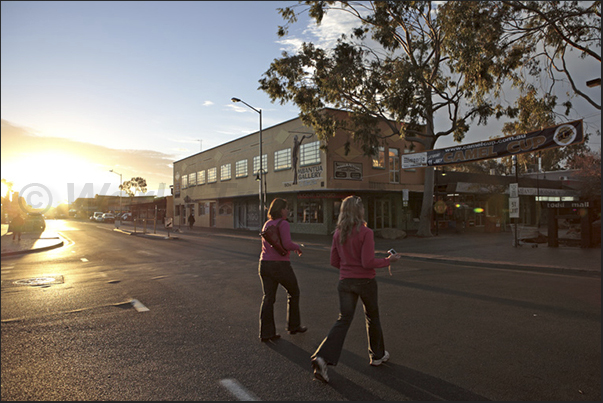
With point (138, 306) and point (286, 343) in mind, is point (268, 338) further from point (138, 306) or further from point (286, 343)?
point (138, 306)

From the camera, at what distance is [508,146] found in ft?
47.0

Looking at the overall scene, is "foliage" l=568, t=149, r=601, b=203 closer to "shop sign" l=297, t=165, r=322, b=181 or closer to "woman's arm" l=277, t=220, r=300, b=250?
"shop sign" l=297, t=165, r=322, b=181

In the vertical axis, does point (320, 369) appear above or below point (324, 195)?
below

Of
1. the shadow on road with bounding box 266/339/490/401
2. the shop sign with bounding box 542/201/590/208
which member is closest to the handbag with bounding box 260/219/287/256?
the shadow on road with bounding box 266/339/490/401

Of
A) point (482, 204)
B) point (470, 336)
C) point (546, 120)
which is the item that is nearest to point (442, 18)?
point (546, 120)

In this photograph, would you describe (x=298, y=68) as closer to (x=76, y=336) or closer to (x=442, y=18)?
(x=442, y=18)

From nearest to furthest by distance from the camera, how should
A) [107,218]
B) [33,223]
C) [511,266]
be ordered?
[511,266], [33,223], [107,218]

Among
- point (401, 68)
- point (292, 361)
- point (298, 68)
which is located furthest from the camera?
point (298, 68)

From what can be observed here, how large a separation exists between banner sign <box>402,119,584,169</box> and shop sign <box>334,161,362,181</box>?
32.3 feet

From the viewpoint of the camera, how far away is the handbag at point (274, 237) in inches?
201

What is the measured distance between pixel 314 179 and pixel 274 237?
76.3ft

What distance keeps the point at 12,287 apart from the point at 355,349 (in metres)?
8.03

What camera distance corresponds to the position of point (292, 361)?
4340 mm

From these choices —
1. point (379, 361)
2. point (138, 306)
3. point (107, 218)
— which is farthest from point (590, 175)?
point (107, 218)
